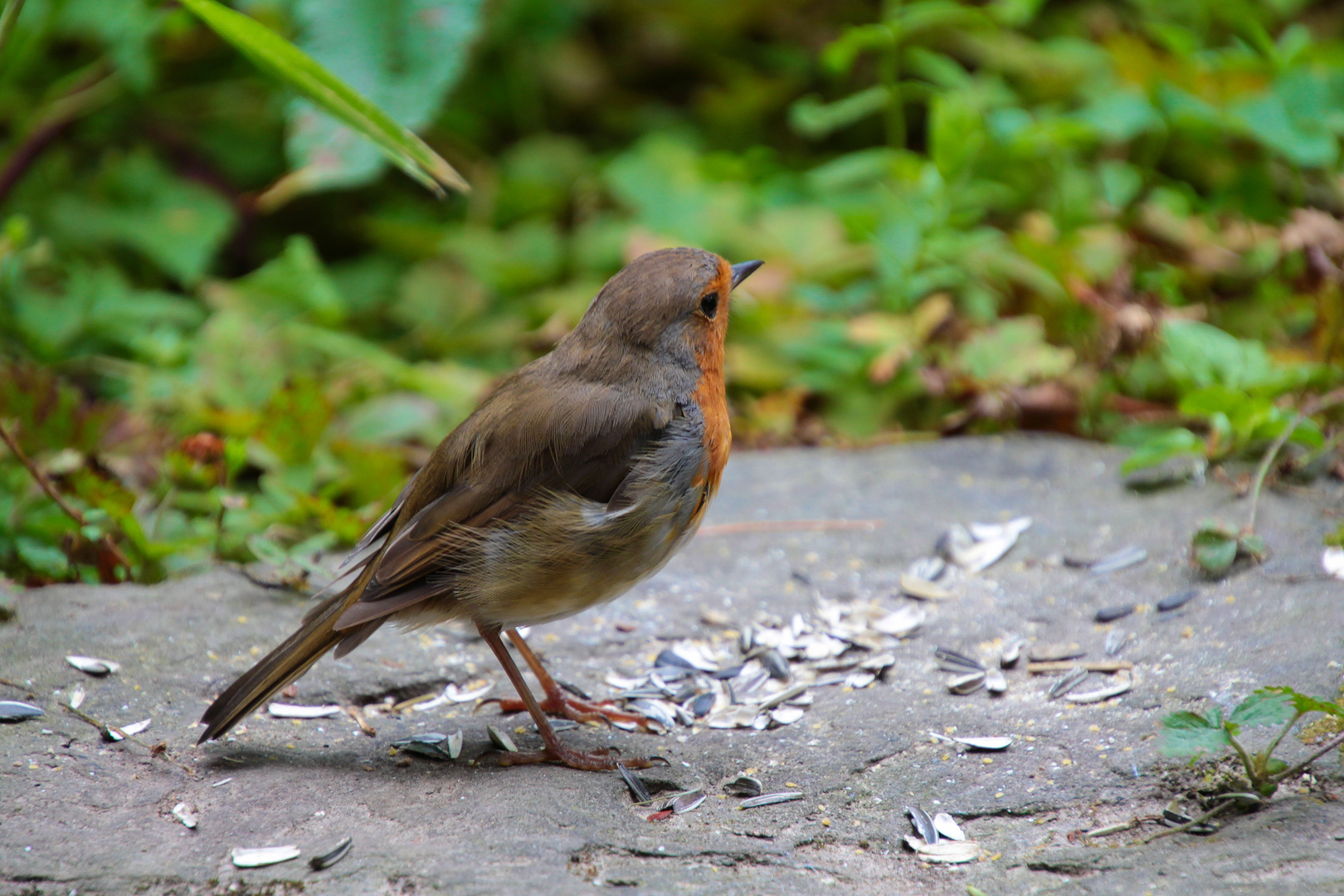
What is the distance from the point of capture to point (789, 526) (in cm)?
409

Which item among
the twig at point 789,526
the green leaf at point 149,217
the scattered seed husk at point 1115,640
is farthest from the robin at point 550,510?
the green leaf at point 149,217

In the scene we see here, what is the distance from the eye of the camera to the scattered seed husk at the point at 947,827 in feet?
7.72

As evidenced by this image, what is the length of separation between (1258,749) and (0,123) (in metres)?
6.63

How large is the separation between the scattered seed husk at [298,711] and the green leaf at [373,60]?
2192mm

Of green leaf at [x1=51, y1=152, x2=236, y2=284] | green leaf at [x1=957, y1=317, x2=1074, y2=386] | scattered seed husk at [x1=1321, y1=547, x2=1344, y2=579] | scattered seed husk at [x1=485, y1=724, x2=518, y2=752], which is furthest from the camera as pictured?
green leaf at [x1=51, y1=152, x2=236, y2=284]

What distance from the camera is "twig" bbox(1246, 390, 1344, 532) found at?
3.45 m

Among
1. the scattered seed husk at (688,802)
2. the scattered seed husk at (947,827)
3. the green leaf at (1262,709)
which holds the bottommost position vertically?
the scattered seed husk at (947,827)

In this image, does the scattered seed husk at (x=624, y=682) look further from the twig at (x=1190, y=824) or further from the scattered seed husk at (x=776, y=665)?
the twig at (x=1190, y=824)

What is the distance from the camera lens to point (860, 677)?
10.2 feet

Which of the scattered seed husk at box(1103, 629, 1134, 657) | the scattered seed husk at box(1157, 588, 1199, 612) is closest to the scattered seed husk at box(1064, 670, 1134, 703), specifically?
the scattered seed husk at box(1103, 629, 1134, 657)

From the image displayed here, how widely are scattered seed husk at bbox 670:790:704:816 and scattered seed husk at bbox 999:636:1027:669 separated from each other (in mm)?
954

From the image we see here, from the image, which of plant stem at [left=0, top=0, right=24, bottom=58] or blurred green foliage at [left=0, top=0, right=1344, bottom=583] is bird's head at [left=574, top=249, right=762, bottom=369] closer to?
blurred green foliage at [left=0, top=0, right=1344, bottom=583]

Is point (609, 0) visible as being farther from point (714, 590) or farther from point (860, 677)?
point (860, 677)

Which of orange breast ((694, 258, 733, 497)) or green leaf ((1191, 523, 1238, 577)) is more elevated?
orange breast ((694, 258, 733, 497))
